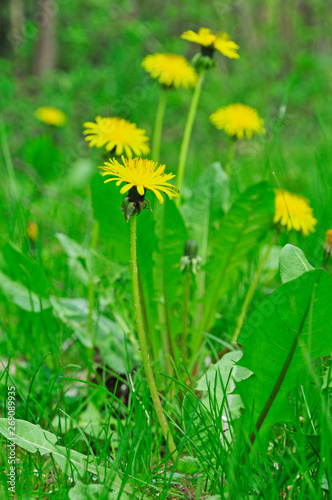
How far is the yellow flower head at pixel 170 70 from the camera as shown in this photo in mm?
1541

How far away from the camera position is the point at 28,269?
1.24m

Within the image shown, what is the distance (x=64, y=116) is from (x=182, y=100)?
124 centimetres

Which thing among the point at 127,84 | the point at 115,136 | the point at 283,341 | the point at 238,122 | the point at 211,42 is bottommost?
the point at 283,341

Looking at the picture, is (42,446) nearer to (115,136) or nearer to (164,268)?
(164,268)

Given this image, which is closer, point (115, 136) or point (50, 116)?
point (115, 136)

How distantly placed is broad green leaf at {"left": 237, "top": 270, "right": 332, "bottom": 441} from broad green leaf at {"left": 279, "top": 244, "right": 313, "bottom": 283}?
0.09 m

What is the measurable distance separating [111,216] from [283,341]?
601mm

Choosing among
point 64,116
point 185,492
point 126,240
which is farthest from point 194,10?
point 185,492

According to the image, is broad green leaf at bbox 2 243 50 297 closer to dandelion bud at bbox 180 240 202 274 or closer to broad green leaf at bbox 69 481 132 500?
dandelion bud at bbox 180 240 202 274

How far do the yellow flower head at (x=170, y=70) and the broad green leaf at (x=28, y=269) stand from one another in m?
0.77

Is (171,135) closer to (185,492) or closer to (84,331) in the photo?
(84,331)

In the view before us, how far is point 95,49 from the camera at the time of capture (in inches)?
229

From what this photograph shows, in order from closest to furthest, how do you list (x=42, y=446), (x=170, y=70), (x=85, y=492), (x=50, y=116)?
(x=85, y=492), (x=42, y=446), (x=170, y=70), (x=50, y=116)

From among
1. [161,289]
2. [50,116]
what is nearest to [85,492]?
[161,289]
